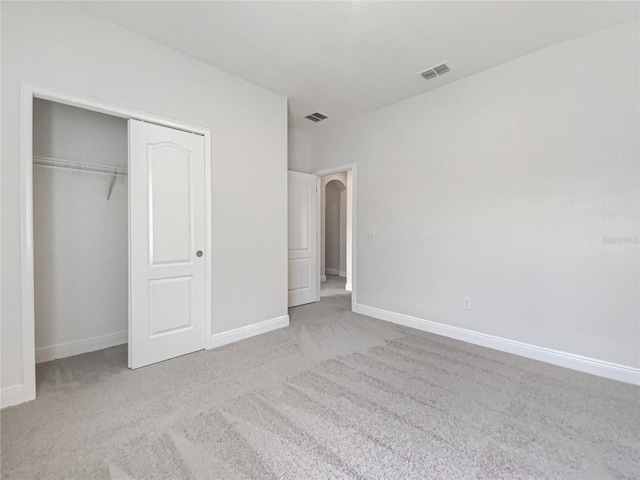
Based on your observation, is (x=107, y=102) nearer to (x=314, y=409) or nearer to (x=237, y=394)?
(x=237, y=394)

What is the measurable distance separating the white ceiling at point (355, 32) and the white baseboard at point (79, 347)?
115 inches

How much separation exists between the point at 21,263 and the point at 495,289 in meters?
4.05

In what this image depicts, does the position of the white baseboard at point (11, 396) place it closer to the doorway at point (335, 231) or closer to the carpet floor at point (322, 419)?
the carpet floor at point (322, 419)

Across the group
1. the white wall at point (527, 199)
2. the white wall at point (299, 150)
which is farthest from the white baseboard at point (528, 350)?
the white wall at point (299, 150)

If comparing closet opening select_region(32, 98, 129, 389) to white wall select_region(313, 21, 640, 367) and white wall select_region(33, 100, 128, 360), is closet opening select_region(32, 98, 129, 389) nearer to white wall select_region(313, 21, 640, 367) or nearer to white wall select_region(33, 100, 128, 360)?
white wall select_region(33, 100, 128, 360)

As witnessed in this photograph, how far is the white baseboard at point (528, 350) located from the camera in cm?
240

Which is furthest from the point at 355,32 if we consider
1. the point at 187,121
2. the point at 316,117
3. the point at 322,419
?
the point at 322,419

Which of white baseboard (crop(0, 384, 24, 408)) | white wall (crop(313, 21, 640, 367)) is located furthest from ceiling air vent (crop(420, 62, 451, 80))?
white baseboard (crop(0, 384, 24, 408))

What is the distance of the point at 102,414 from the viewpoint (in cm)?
193

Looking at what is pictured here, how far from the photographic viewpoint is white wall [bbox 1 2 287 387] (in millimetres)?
2016

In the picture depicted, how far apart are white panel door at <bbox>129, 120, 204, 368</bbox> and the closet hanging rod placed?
26.6 inches

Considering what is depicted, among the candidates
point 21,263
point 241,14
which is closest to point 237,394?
point 21,263

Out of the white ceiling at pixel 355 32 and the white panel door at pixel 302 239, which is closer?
the white ceiling at pixel 355 32

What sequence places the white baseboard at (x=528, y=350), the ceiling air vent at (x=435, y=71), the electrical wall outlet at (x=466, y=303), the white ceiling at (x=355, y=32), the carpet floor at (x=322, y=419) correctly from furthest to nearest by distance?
the electrical wall outlet at (x=466, y=303) < the ceiling air vent at (x=435, y=71) < the white baseboard at (x=528, y=350) < the white ceiling at (x=355, y=32) < the carpet floor at (x=322, y=419)
